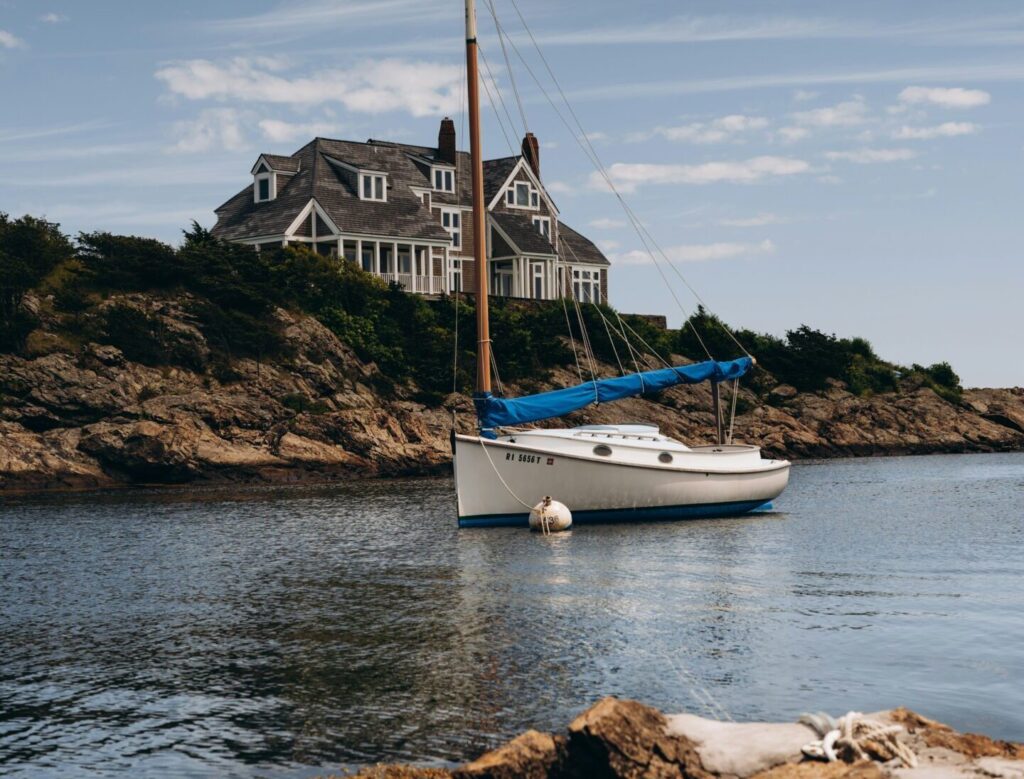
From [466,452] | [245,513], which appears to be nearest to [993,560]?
[466,452]

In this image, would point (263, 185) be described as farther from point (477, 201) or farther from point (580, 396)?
point (580, 396)

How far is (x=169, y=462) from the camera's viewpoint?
53.2m

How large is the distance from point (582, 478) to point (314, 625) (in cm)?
1620

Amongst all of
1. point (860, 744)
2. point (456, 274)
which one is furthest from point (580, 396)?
point (456, 274)

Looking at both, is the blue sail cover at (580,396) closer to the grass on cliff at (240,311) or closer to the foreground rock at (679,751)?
the grass on cliff at (240,311)

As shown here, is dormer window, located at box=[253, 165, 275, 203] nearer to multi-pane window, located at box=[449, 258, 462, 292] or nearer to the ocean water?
multi-pane window, located at box=[449, 258, 462, 292]

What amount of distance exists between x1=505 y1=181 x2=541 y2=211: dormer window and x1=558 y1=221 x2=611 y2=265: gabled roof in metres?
3.29

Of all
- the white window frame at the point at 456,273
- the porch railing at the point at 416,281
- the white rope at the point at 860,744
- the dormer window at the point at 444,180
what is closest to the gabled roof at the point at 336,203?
the porch railing at the point at 416,281

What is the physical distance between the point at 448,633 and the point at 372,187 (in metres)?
60.1

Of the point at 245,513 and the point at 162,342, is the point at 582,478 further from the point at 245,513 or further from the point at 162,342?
the point at 162,342

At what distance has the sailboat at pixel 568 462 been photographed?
34688mm

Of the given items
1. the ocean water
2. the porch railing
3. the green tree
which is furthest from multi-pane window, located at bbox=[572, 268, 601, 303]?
the ocean water

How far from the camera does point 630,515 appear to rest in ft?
120

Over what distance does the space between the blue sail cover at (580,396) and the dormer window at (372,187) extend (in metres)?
40.2
